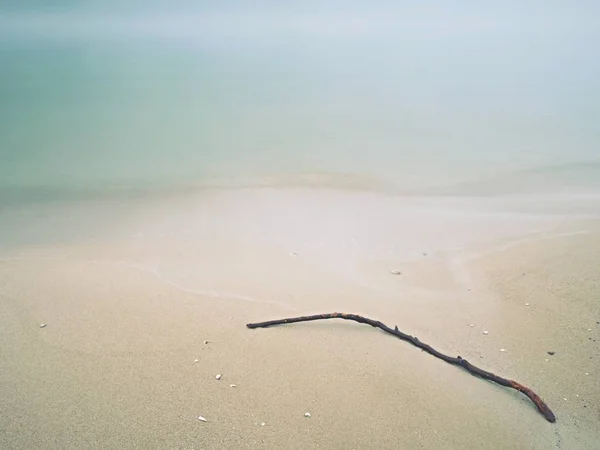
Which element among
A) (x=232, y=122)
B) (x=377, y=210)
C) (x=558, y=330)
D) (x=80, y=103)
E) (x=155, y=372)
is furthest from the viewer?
(x=80, y=103)

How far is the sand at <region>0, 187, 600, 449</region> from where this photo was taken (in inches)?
69.4

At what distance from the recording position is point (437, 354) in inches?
82.9

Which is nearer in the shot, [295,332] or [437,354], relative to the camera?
[437,354]

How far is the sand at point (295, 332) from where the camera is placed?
176cm

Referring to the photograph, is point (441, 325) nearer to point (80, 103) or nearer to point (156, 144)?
point (156, 144)

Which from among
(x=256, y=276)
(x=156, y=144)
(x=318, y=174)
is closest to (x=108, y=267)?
(x=256, y=276)

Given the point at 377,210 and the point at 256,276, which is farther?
the point at 377,210

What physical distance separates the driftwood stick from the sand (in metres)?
0.03

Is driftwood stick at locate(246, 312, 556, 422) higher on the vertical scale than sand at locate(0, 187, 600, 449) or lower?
higher

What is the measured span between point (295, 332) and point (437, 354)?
2.02 ft

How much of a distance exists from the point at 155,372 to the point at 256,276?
954 millimetres

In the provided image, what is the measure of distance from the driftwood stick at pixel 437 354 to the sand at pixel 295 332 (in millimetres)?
30

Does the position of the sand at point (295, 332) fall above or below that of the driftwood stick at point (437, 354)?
below

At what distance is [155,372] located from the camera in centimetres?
202
